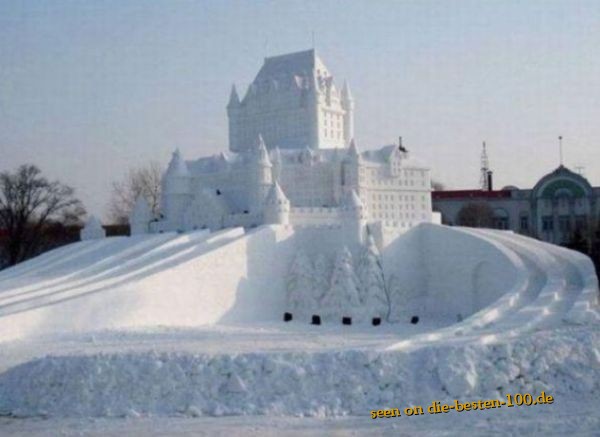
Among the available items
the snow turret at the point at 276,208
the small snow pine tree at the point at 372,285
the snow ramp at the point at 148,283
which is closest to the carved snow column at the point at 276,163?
the snow turret at the point at 276,208

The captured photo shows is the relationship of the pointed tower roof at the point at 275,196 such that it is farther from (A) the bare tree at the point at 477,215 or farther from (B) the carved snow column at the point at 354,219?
(A) the bare tree at the point at 477,215

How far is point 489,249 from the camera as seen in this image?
1230 inches

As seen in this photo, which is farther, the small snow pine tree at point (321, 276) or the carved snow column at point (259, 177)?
the carved snow column at point (259, 177)

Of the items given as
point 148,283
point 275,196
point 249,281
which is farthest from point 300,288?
point 148,283

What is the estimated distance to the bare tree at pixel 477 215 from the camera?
61062 millimetres

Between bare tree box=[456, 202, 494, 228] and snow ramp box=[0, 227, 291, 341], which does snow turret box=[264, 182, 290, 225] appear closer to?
snow ramp box=[0, 227, 291, 341]

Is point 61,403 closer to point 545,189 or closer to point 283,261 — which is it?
point 283,261

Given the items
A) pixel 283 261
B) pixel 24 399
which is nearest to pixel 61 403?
pixel 24 399

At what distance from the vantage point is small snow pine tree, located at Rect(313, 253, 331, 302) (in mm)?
33125

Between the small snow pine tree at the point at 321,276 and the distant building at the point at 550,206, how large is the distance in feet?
98.6

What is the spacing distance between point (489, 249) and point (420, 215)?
24.1 feet

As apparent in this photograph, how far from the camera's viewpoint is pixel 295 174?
123 feet

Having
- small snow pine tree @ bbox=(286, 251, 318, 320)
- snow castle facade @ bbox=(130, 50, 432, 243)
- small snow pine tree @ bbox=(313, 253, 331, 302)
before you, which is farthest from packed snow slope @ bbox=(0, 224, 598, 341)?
snow castle facade @ bbox=(130, 50, 432, 243)

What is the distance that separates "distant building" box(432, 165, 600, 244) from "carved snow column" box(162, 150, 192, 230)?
31.0m
